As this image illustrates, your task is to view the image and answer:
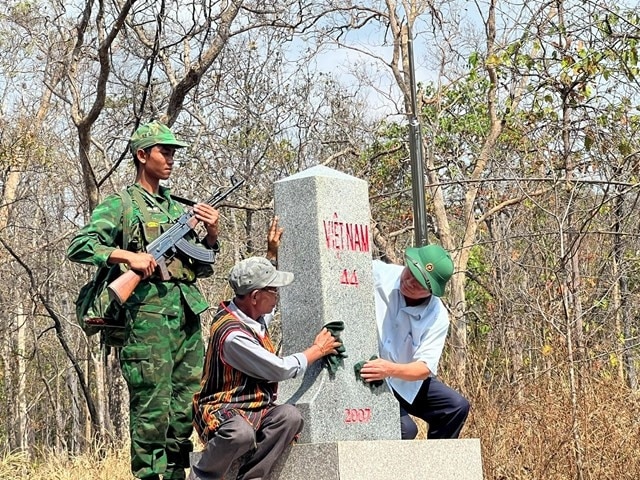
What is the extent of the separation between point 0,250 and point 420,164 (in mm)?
11185

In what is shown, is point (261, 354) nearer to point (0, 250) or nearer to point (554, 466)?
point (554, 466)

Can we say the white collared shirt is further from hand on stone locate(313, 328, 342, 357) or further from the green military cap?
hand on stone locate(313, 328, 342, 357)

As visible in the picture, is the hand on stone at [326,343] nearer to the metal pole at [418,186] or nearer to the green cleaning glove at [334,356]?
the green cleaning glove at [334,356]

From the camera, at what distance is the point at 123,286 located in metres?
4.68

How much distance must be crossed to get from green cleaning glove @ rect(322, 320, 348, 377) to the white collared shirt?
484 millimetres

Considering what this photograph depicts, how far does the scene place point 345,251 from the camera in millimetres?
5066

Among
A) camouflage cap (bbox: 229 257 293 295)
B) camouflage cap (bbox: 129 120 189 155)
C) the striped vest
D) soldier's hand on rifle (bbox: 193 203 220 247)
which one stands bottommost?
the striped vest

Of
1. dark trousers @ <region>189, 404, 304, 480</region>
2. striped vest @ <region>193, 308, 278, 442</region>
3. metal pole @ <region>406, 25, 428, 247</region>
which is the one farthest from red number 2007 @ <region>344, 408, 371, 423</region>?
metal pole @ <region>406, 25, 428, 247</region>

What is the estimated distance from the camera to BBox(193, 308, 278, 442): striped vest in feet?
14.3

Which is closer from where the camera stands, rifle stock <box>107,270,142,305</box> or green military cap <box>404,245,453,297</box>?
rifle stock <box>107,270,142,305</box>

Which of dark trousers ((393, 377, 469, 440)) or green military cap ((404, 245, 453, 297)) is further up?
green military cap ((404, 245, 453, 297))

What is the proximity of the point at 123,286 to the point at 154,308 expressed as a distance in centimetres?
26

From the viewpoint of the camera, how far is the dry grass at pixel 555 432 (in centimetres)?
698

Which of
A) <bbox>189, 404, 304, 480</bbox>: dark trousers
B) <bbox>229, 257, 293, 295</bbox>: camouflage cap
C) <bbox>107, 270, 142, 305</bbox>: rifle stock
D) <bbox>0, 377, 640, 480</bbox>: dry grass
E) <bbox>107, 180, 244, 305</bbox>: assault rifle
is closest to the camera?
<bbox>189, 404, 304, 480</bbox>: dark trousers
